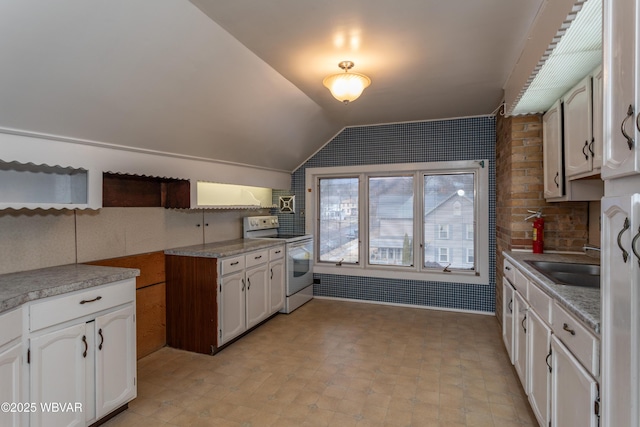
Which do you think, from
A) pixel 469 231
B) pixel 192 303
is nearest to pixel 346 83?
pixel 192 303

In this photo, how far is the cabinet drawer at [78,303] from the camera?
1.73 metres

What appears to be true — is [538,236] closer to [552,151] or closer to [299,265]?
[552,151]

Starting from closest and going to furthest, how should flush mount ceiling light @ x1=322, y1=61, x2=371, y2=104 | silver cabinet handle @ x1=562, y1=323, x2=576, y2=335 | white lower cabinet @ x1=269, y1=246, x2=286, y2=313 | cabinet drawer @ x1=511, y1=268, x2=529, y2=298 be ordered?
silver cabinet handle @ x1=562, y1=323, x2=576, y2=335, cabinet drawer @ x1=511, y1=268, x2=529, y2=298, flush mount ceiling light @ x1=322, y1=61, x2=371, y2=104, white lower cabinet @ x1=269, y1=246, x2=286, y2=313

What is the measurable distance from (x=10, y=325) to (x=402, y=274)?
13.0 feet

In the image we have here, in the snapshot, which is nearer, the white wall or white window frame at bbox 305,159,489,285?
the white wall

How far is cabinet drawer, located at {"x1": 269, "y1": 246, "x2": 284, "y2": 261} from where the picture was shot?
397 centimetres

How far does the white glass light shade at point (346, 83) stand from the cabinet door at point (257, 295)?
2000 mm

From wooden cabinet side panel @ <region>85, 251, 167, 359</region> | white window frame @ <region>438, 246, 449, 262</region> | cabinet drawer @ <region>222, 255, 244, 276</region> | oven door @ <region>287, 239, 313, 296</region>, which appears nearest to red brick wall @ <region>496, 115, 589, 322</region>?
white window frame @ <region>438, 246, 449, 262</region>

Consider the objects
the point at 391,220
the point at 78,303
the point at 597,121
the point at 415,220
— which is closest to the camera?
the point at 78,303

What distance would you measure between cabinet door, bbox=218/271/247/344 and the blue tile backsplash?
1.78m

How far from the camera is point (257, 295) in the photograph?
3.67 m

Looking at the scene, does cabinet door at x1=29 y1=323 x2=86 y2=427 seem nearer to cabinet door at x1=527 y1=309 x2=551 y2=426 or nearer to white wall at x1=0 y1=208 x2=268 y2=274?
white wall at x1=0 y1=208 x2=268 y2=274

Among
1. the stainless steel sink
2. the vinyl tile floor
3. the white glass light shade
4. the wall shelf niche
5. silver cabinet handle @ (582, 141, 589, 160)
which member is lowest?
the vinyl tile floor

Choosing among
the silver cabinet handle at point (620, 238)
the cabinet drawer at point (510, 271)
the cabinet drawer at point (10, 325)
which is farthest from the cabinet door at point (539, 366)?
the cabinet drawer at point (10, 325)
